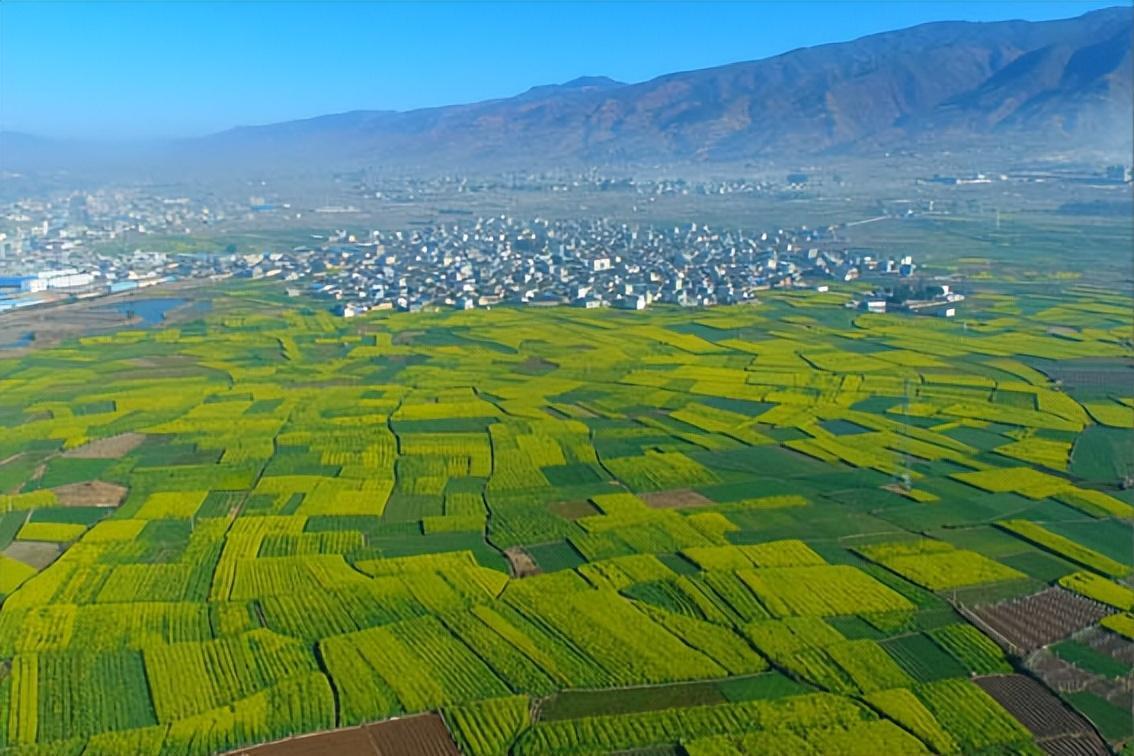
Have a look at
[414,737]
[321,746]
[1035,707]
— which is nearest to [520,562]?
[414,737]

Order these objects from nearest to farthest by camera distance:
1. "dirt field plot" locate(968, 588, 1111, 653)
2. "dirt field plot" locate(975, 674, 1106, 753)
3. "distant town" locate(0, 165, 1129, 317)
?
"dirt field plot" locate(975, 674, 1106, 753) < "dirt field plot" locate(968, 588, 1111, 653) < "distant town" locate(0, 165, 1129, 317)

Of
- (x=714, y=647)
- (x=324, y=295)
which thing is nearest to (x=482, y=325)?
(x=324, y=295)

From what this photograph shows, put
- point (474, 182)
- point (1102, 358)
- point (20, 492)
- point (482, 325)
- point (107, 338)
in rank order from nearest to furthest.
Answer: point (20, 492) → point (1102, 358) → point (107, 338) → point (482, 325) → point (474, 182)

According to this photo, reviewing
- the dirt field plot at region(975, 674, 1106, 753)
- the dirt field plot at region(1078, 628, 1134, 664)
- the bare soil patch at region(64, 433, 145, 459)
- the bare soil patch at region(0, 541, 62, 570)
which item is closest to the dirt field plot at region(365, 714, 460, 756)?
the dirt field plot at region(975, 674, 1106, 753)

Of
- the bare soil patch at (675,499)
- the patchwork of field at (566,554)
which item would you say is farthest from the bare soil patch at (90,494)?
the bare soil patch at (675,499)

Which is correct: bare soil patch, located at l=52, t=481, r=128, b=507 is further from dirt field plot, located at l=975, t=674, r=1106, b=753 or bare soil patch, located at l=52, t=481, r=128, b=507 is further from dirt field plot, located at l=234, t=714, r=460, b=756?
dirt field plot, located at l=975, t=674, r=1106, b=753

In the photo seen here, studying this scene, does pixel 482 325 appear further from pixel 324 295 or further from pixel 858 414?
pixel 858 414
